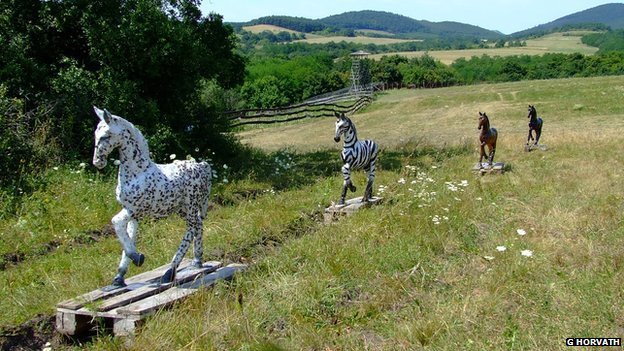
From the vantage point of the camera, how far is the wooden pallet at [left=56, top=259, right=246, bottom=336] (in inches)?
216

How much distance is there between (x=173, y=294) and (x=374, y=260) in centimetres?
268

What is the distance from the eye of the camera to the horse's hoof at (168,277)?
6332mm

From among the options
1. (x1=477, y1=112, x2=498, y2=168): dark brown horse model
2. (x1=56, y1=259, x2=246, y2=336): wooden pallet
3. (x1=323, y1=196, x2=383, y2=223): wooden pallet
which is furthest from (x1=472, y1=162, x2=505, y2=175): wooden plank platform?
(x1=56, y1=259, x2=246, y2=336): wooden pallet

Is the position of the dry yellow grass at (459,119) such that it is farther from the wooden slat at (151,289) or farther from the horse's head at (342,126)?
the wooden slat at (151,289)

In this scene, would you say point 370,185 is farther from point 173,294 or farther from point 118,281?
point 118,281

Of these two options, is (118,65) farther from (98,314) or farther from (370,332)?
(370,332)

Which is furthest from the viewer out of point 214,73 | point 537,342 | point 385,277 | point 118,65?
point 214,73

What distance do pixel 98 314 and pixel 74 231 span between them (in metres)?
4.21

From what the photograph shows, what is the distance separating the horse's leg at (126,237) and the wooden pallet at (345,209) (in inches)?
183

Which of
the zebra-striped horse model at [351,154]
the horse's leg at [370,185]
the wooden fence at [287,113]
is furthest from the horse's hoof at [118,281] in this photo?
the wooden fence at [287,113]

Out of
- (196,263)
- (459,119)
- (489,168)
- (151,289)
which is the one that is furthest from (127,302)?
(459,119)

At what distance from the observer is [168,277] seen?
6.35m

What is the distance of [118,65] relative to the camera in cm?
1371

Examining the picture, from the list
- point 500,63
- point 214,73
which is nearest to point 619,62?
point 500,63
